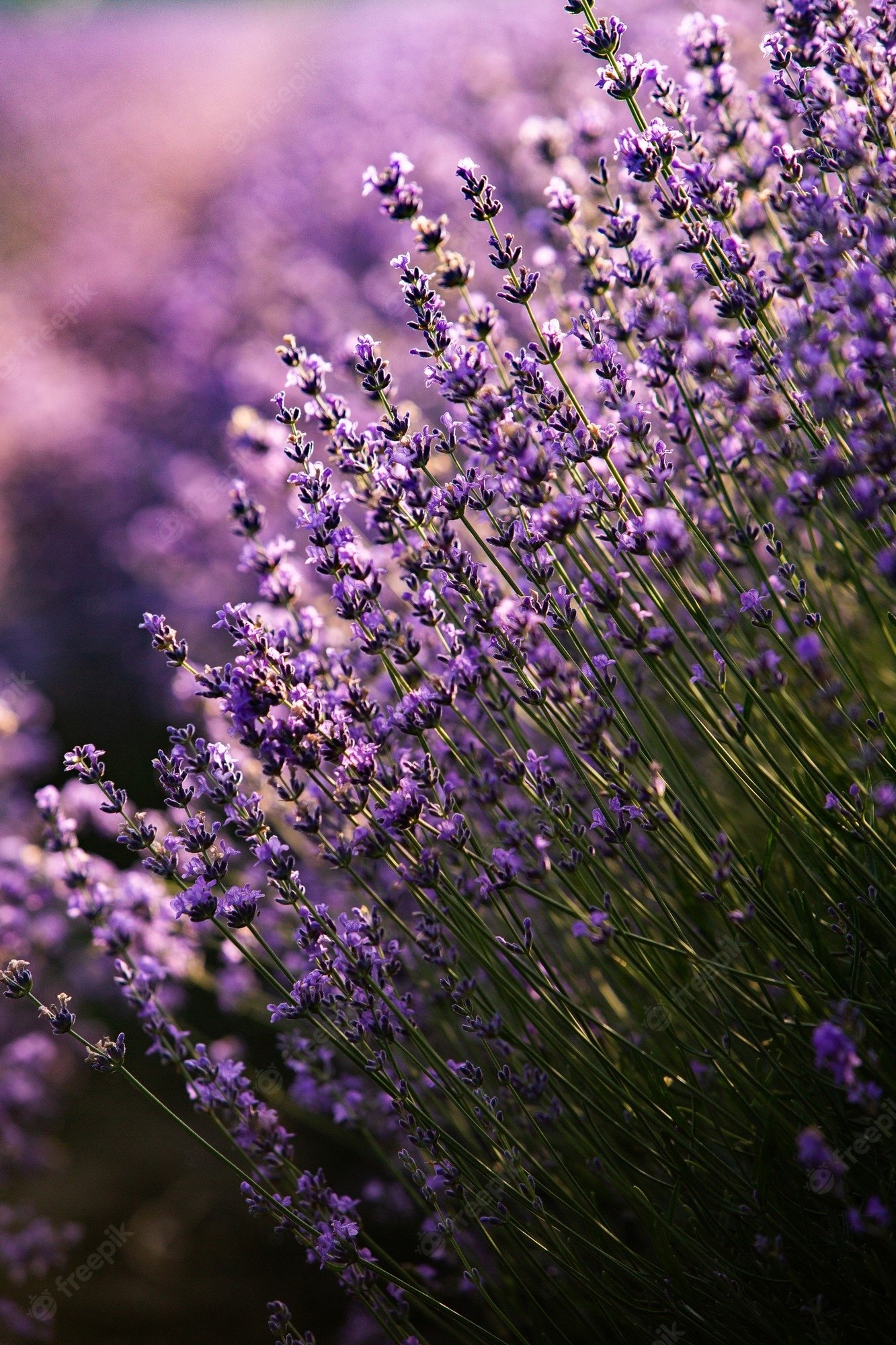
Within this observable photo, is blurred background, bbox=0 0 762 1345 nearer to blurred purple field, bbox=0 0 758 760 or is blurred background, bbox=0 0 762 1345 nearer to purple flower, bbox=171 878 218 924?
blurred purple field, bbox=0 0 758 760

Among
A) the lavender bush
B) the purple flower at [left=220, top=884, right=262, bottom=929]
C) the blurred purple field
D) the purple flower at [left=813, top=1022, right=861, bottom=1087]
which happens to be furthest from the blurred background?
the purple flower at [left=813, top=1022, right=861, bottom=1087]

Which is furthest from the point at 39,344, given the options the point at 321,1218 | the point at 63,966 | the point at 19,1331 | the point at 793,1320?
the point at 793,1320

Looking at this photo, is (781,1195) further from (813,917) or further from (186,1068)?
(186,1068)

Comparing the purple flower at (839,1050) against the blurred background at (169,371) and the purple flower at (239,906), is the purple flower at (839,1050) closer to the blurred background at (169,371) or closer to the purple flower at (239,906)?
the purple flower at (239,906)

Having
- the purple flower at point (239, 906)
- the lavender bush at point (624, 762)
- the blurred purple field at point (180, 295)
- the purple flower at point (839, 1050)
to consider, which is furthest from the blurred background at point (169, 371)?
the purple flower at point (839, 1050)

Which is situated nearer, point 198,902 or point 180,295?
point 198,902

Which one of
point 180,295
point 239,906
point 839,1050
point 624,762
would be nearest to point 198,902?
point 239,906

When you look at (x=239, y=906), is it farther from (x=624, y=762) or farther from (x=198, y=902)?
(x=624, y=762)

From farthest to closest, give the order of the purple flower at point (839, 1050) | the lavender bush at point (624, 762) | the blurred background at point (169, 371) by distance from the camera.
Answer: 1. the blurred background at point (169, 371)
2. the lavender bush at point (624, 762)
3. the purple flower at point (839, 1050)
